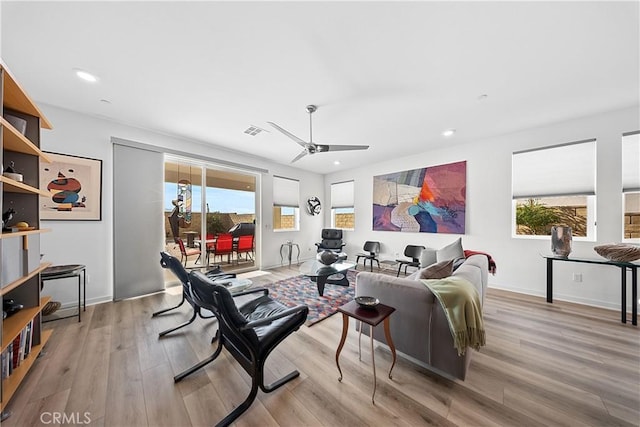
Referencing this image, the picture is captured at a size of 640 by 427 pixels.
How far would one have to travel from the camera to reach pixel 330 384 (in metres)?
1.70

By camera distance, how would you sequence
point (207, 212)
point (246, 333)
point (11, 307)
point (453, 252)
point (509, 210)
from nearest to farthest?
point (246, 333), point (11, 307), point (453, 252), point (509, 210), point (207, 212)

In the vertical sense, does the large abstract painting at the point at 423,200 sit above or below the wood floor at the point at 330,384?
above

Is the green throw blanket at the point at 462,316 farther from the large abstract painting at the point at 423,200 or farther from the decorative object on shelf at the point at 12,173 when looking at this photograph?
the decorative object on shelf at the point at 12,173

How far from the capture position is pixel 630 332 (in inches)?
94.5

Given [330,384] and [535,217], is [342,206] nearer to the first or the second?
[535,217]

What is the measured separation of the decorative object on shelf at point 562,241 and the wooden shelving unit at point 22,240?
571 centimetres

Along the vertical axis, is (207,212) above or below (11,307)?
above

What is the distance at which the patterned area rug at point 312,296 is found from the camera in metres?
2.99

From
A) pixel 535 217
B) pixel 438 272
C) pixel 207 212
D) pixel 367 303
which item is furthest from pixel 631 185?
pixel 207 212

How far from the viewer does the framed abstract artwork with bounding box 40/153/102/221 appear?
2.89 meters

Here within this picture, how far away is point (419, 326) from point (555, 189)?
3.62m

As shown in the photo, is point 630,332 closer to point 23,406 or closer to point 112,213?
point 23,406

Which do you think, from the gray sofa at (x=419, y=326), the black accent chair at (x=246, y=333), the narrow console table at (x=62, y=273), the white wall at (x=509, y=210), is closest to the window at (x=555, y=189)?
the white wall at (x=509, y=210)

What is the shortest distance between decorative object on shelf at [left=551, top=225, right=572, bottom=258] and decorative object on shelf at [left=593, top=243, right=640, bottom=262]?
287mm
